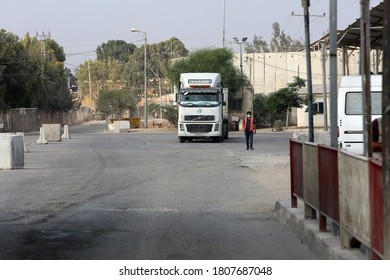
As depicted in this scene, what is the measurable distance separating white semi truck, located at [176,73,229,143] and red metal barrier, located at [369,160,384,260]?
111 ft

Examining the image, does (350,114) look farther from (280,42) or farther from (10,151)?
(280,42)

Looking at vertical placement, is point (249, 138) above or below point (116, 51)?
below

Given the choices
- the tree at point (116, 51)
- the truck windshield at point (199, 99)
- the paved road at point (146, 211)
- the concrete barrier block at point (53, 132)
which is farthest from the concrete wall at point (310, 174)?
the tree at point (116, 51)

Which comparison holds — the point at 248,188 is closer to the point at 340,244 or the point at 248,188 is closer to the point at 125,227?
the point at 125,227

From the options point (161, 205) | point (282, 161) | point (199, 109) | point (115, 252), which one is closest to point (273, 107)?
point (199, 109)

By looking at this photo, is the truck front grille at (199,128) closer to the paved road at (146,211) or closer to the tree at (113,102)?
the paved road at (146,211)

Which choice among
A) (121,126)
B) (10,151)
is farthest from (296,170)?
(121,126)

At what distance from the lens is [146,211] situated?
12.8 meters

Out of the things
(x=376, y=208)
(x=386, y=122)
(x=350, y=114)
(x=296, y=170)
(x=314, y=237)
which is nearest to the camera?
(x=386, y=122)

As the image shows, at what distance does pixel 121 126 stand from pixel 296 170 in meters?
53.6

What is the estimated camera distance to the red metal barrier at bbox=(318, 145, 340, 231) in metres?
7.84

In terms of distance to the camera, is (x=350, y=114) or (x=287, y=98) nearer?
(x=350, y=114)

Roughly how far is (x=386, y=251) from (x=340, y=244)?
6.53ft

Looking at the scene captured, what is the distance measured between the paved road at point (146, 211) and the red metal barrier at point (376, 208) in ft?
7.86
